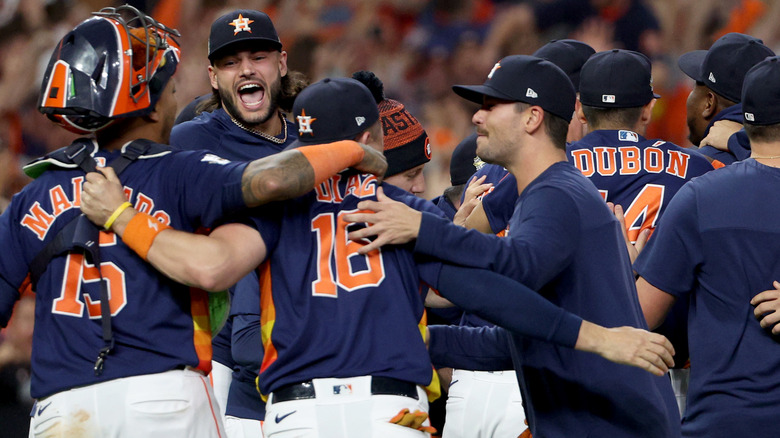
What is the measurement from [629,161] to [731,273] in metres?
0.96

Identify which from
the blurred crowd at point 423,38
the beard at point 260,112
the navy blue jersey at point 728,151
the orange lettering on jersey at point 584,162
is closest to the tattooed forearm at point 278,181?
the orange lettering on jersey at point 584,162

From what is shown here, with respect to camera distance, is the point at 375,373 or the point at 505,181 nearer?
the point at 375,373

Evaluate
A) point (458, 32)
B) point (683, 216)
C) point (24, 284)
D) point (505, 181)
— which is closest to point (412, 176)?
point (505, 181)

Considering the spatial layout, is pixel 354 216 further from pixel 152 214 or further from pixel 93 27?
pixel 93 27

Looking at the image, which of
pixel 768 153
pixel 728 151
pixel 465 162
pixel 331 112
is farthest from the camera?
pixel 465 162

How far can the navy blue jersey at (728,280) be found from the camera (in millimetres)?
3783

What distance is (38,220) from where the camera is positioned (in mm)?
3170

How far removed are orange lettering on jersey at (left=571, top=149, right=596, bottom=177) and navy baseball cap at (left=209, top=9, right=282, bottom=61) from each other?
1.91 m

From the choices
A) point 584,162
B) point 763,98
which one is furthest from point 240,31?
point 763,98

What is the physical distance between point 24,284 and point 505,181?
82.6 inches

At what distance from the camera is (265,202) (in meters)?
3.07

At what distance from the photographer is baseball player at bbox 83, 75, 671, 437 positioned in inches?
119

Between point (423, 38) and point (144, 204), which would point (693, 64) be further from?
point (423, 38)

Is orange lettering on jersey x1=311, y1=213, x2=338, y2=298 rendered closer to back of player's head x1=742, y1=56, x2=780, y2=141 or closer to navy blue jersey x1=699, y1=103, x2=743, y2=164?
back of player's head x1=742, y1=56, x2=780, y2=141
